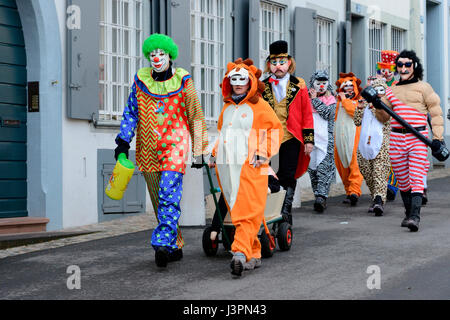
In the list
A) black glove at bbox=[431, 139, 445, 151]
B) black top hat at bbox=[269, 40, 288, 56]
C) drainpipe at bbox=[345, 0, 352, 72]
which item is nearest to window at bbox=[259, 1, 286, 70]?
drainpipe at bbox=[345, 0, 352, 72]

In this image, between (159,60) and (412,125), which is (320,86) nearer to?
(412,125)

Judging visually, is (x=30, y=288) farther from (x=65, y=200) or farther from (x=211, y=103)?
(x=211, y=103)

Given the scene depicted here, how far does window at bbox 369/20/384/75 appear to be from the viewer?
18.8 meters

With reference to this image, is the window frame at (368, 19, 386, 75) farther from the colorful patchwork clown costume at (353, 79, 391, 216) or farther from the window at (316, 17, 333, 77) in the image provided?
the colorful patchwork clown costume at (353, 79, 391, 216)

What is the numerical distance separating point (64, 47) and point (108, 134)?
136 cm

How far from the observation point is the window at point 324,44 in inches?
656

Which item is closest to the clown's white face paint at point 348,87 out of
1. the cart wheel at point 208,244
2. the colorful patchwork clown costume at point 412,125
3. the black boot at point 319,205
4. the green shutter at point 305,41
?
the black boot at point 319,205

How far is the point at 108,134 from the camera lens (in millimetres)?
10930

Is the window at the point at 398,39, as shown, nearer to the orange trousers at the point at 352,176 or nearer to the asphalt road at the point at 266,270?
the orange trousers at the point at 352,176

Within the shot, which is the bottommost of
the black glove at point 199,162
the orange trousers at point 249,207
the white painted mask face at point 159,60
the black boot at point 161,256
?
the black boot at point 161,256

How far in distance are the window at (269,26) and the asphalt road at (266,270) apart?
6.13 metres

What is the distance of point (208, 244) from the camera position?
729 centimetres

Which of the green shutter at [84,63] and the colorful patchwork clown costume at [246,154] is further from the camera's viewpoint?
the green shutter at [84,63]

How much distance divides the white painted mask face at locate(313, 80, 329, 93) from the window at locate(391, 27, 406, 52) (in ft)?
30.4
